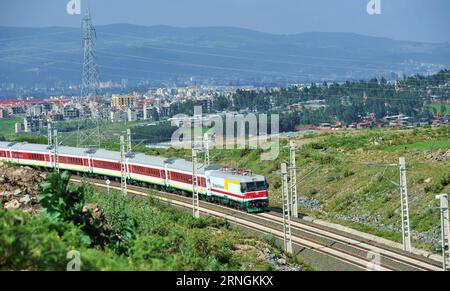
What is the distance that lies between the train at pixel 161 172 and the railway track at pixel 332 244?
2.64ft

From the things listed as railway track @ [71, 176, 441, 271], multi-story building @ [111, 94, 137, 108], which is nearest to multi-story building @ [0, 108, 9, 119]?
multi-story building @ [111, 94, 137, 108]

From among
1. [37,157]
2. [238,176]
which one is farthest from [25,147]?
[238,176]

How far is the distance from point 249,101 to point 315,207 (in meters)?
67.2

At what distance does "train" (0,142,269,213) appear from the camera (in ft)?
105

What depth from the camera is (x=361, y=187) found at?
34.7 metres

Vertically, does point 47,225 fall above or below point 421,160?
above

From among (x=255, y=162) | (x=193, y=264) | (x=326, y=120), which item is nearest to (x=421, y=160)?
(x=255, y=162)

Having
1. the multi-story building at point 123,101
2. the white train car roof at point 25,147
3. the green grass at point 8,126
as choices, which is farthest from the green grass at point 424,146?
the multi-story building at point 123,101

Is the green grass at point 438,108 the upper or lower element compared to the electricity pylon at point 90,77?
lower

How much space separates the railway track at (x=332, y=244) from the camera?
2197cm

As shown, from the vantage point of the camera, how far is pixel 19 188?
2414 cm

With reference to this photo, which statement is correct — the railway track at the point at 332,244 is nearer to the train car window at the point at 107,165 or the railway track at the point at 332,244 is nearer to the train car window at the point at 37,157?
the train car window at the point at 107,165

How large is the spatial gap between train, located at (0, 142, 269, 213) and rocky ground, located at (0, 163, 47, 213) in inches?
280

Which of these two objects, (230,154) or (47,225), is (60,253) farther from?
(230,154)
